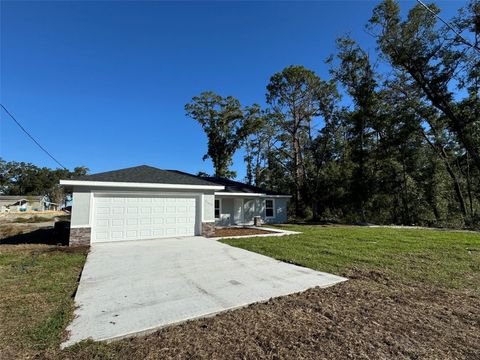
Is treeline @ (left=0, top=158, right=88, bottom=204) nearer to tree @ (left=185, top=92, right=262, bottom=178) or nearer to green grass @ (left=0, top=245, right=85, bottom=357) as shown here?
tree @ (left=185, top=92, right=262, bottom=178)

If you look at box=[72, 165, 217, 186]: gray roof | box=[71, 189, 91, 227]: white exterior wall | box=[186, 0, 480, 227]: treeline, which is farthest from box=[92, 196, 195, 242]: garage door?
box=[186, 0, 480, 227]: treeline

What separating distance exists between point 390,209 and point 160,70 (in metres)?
21.8

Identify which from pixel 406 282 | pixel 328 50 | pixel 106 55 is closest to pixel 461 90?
pixel 328 50

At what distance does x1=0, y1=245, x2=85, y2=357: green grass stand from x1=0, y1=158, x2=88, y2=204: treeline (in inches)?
2469

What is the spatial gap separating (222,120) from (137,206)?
1858 centimetres

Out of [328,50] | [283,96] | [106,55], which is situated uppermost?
[328,50]

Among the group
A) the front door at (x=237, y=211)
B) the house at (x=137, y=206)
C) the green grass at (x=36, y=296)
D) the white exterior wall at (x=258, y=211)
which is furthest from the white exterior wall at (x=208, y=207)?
the front door at (x=237, y=211)

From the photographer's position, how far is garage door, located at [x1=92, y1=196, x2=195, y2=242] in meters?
10.3

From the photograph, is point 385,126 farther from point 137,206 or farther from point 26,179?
point 26,179

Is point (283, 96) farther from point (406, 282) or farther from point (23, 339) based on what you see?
point (23, 339)

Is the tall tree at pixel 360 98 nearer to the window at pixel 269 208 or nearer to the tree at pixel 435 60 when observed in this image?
the tree at pixel 435 60

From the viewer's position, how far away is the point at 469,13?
52.0 ft

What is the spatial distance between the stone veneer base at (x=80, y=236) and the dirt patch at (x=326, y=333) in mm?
7768

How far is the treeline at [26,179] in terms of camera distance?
61.5m
